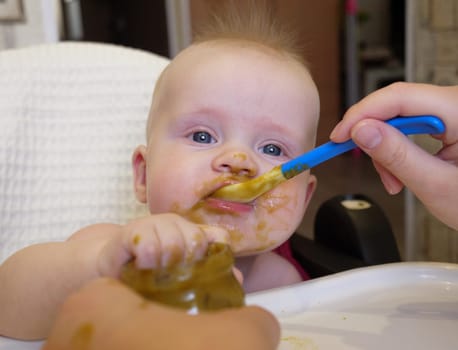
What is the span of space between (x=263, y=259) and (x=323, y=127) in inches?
99.0

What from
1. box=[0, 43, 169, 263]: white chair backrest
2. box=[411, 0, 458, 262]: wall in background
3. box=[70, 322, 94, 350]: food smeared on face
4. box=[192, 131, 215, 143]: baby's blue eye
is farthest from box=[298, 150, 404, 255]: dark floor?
box=[70, 322, 94, 350]: food smeared on face

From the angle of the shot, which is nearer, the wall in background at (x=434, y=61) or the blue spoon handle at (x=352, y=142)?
the blue spoon handle at (x=352, y=142)

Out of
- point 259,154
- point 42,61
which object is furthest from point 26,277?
point 42,61

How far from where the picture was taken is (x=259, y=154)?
0.73 m

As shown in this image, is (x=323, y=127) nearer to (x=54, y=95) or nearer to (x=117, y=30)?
(x=117, y=30)

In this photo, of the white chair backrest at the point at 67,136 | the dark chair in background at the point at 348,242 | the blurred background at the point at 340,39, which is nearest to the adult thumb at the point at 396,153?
the dark chair in background at the point at 348,242

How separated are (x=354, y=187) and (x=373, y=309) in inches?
90.7

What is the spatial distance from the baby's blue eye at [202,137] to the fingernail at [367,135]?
200 mm

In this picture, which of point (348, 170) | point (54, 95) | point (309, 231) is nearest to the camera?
point (54, 95)

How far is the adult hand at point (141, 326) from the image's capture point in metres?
0.33

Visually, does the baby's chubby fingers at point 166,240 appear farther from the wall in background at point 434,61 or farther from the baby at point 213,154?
the wall in background at point 434,61

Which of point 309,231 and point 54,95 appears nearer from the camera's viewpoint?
point 54,95

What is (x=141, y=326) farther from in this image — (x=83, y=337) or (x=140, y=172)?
(x=140, y=172)

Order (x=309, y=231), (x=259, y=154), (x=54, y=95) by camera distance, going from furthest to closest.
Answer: (x=309, y=231) → (x=54, y=95) → (x=259, y=154)
